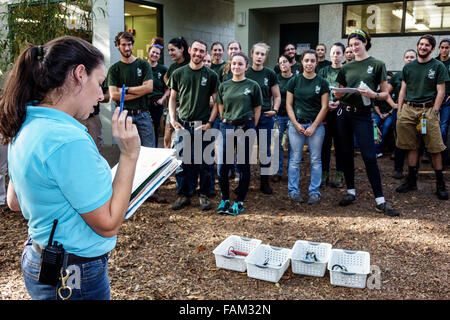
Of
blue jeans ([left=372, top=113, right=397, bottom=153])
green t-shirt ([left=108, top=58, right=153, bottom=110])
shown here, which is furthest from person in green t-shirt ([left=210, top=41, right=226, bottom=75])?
blue jeans ([left=372, top=113, right=397, bottom=153])

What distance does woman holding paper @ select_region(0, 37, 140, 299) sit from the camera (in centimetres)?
130

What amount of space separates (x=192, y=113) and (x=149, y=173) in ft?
12.5

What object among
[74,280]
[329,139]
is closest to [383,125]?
[329,139]

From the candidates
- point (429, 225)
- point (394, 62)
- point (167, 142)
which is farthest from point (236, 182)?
point (394, 62)

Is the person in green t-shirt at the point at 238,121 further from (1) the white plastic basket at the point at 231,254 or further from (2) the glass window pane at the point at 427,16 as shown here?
(2) the glass window pane at the point at 427,16

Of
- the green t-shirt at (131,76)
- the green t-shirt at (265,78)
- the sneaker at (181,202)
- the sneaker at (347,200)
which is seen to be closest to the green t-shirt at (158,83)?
the green t-shirt at (131,76)

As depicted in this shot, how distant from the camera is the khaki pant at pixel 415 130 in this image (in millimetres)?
5828

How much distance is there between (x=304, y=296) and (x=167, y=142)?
3.90 m

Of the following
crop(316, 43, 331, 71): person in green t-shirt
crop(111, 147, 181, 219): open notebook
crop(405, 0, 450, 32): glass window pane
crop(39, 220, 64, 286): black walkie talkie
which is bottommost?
crop(39, 220, 64, 286): black walkie talkie

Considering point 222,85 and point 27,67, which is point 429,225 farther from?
point 27,67

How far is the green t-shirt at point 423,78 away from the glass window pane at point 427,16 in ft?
12.9

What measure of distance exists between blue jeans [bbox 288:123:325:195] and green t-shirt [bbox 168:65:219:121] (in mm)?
1254

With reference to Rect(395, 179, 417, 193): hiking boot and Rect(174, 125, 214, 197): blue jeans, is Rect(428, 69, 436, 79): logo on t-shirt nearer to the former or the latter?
Rect(395, 179, 417, 193): hiking boot

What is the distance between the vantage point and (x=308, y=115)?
5.62 metres
